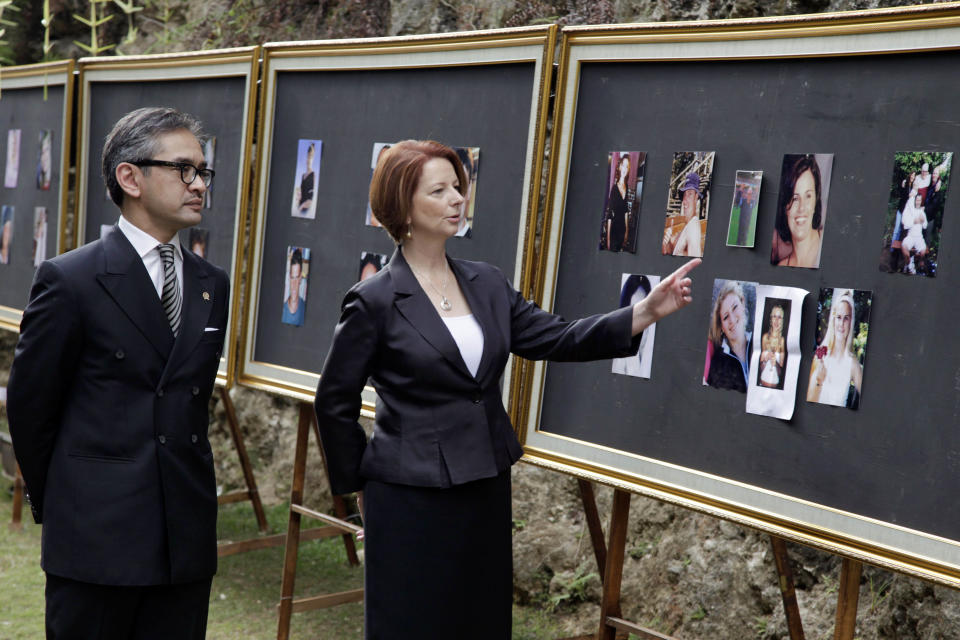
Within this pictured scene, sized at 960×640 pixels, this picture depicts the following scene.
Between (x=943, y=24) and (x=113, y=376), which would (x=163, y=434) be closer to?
(x=113, y=376)

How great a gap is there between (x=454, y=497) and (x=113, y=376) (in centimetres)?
94

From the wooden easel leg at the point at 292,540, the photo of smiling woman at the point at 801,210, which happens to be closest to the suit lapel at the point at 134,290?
the photo of smiling woman at the point at 801,210

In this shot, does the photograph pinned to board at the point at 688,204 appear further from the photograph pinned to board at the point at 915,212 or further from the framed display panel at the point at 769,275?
the photograph pinned to board at the point at 915,212

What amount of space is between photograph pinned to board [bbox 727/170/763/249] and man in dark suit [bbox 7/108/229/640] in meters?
1.46

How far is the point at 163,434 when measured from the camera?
111 inches

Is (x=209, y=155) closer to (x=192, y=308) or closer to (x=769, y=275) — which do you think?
(x=192, y=308)

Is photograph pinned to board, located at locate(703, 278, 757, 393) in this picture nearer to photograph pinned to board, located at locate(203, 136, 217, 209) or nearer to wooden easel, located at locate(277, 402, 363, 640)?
wooden easel, located at locate(277, 402, 363, 640)

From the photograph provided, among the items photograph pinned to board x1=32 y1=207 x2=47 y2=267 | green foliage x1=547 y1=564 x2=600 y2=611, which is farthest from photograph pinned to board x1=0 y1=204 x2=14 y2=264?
green foliage x1=547 y1=564 x2=600 y2=611

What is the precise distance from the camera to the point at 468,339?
2.88m

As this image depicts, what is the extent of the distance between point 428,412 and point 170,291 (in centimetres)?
78

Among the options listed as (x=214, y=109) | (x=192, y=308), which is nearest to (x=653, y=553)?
(x=192, y=308)

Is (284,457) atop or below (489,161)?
below

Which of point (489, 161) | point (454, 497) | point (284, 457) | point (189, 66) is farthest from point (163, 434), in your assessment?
point (284, 457)

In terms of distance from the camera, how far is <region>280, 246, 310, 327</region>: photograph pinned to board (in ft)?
14.5
